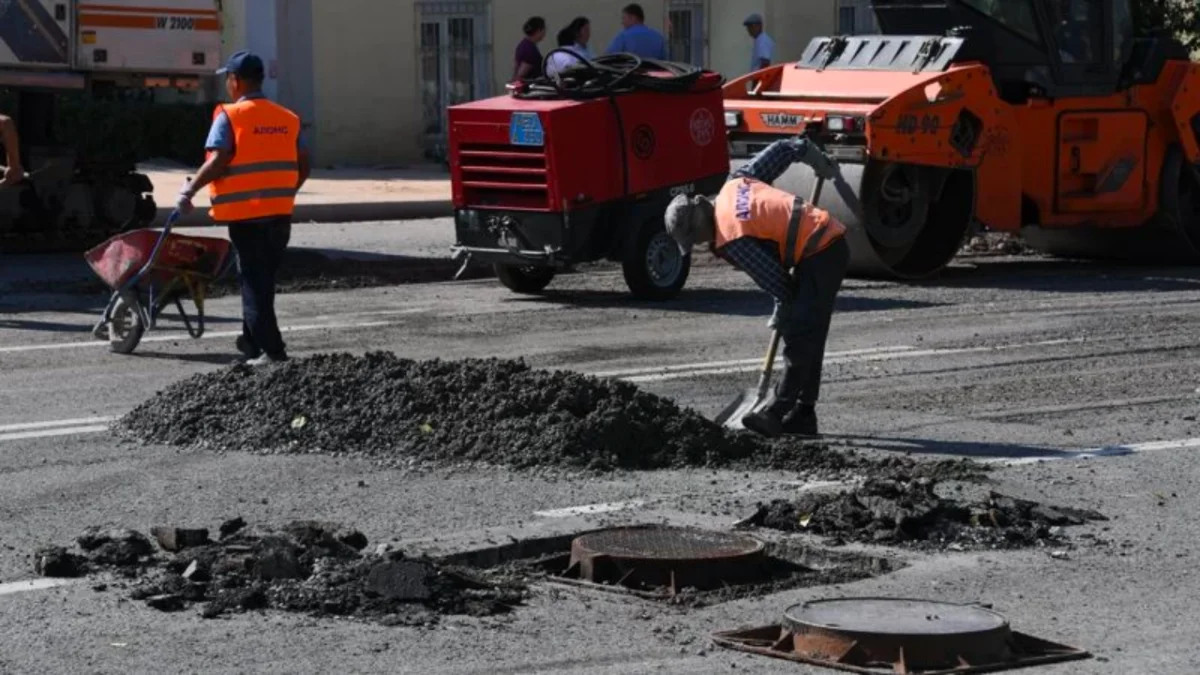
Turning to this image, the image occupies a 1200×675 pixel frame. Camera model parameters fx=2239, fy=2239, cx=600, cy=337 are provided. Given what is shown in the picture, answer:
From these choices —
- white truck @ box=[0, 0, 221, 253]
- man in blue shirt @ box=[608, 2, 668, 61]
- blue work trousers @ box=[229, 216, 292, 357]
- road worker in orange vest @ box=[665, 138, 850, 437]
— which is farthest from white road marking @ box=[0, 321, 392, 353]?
man in blue shirt @ box=[608, 2, 668, 61]

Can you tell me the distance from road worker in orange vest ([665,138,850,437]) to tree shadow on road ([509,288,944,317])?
16.2 ft

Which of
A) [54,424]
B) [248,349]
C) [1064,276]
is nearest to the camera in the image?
[54,424]

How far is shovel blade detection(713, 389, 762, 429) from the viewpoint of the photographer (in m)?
10.8

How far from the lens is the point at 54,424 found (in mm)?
11375

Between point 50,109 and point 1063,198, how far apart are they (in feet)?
30.3

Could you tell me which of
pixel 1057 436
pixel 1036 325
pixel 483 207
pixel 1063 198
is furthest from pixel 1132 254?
pixel 1057 436

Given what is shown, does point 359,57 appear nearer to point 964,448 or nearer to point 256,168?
point 256,168

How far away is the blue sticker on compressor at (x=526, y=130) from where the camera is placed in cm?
1603

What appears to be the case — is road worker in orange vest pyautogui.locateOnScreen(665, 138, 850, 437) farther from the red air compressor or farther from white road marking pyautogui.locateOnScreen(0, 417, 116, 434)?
the red air compressor

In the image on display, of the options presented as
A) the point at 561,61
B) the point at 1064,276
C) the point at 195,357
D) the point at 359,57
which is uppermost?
the point at 561,61

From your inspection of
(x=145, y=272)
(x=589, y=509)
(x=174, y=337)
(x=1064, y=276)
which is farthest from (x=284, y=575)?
(x=1064, y=276)

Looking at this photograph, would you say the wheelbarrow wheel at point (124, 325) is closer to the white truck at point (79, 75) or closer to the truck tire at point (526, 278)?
the truck tire at point (526, 278)

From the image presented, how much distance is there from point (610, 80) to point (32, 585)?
9.01 meters

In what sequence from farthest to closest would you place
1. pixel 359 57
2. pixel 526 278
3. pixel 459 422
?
pixel 359 57 < pixel 526 278 < pixel 459 422
